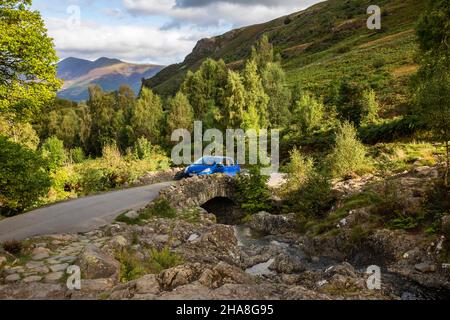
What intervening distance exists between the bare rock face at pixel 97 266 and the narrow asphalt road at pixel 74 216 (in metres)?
3.94

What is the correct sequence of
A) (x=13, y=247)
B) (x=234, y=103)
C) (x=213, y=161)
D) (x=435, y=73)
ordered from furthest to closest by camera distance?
(x=234, y=103) < (x=213, y=161) < (x=435, y=73) < (x=13, y=247)

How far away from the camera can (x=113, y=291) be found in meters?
7.05

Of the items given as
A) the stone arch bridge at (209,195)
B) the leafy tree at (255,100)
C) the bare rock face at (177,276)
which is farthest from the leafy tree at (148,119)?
the bare rock face at (177,276)

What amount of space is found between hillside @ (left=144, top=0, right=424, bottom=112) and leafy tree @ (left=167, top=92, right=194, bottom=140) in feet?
59.8

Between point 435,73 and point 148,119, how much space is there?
3470 centimetres

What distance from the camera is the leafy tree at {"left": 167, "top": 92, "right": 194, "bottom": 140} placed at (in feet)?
132

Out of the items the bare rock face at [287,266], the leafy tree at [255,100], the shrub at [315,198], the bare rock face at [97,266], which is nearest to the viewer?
the bare rock face at [97,266]

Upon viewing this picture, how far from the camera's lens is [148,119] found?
149 ft

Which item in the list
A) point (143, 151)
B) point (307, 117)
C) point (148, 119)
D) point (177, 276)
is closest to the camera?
point (177, 276)

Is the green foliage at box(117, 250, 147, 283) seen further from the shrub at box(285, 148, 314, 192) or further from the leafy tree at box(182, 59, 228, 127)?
the leafy tree at box(182, 59, 228, 127)

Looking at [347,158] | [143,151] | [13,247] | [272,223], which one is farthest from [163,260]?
[143,151]

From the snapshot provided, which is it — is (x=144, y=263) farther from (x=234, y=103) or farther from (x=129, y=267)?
(x=234, y=103)

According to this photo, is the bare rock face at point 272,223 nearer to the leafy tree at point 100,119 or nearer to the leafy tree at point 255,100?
the leafy tree at point 255,100

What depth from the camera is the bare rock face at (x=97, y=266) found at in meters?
7.89
